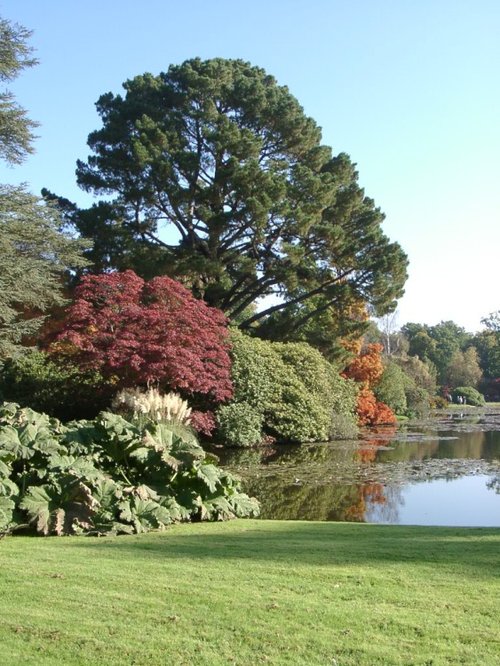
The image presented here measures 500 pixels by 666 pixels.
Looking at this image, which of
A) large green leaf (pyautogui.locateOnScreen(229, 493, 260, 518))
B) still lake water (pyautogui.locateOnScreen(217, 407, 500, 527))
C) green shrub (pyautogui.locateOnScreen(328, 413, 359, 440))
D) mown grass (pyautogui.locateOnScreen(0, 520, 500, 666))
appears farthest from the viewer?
green shrub (pyautogui.locateOnScreen(328, 413, 359, 440))

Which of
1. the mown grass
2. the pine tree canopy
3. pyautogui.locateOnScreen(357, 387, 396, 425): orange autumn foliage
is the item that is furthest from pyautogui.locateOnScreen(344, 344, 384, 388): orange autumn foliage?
the mown grass

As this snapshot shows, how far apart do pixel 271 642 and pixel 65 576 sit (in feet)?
5.71

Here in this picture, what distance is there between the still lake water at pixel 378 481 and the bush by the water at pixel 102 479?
7.98ft

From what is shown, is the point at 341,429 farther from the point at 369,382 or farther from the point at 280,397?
the point at 369,382

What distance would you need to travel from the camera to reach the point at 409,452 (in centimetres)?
1961

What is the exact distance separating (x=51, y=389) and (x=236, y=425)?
578 centimetres

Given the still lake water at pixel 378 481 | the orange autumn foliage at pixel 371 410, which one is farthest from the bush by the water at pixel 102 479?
the orange autumn foliage at pixel 371 410

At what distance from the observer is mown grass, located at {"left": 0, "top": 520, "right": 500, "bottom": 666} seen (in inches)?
133

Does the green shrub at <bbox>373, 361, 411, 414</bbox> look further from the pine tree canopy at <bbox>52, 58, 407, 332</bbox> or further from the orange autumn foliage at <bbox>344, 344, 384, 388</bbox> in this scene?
the pine tree canopy at <bbox>52, 58, 407, 332</bbox>

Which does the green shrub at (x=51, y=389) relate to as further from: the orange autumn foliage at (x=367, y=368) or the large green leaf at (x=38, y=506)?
the orange autumn foliage at (x=367, y=368)

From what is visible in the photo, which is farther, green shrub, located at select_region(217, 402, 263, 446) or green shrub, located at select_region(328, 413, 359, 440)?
green shrub, located at select_region(328, 413, 359, 440)

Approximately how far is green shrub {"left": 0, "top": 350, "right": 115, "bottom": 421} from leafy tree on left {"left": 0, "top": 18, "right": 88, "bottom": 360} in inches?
75.9

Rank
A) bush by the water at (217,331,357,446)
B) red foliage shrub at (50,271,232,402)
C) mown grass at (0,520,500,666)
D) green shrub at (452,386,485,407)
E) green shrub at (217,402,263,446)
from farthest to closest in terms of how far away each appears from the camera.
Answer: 1. green shrub at (452,386,485,407)
2. bush by the water at (217,331,357,446)
3. green shrub at (217,402,263,446)
4. red foliage shrub at (50,271,232,402)
5. mown grass at (0,520,500,666)

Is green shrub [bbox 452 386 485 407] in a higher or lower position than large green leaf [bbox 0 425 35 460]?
higher
